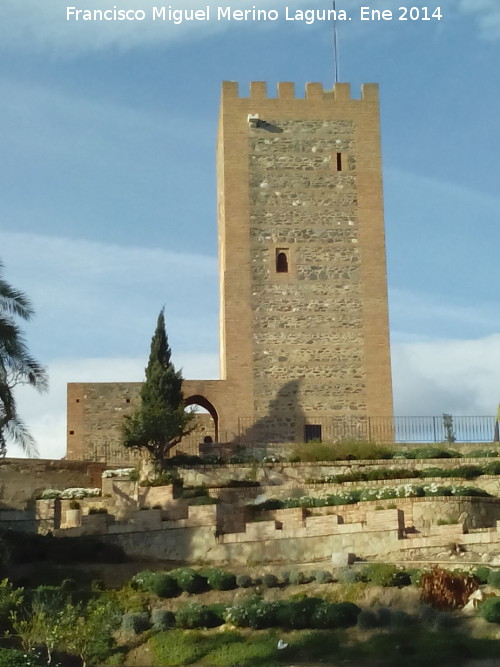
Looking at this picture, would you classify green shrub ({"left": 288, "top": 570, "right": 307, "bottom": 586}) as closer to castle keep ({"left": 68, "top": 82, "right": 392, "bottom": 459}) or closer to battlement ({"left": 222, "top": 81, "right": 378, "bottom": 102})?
castle keep ({"left": 68, "top": 82, "right": 392, "bottom": 459})

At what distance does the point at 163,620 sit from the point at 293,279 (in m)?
17.3

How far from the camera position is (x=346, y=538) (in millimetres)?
26891

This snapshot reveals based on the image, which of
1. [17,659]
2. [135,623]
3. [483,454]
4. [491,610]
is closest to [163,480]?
[135,623]

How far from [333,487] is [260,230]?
1125 centimetres

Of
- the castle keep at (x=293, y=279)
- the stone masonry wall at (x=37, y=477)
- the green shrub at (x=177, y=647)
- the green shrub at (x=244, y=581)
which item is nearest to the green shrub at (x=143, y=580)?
the green shrub at (x=244, y=581)

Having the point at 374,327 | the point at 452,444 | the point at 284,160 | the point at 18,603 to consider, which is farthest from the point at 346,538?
the point at 284,160

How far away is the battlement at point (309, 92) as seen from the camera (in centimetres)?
4166

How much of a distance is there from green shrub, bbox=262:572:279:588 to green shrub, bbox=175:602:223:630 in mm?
1628

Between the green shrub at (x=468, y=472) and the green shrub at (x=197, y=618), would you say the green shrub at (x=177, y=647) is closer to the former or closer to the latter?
the green shrub at (x=197, y=618)

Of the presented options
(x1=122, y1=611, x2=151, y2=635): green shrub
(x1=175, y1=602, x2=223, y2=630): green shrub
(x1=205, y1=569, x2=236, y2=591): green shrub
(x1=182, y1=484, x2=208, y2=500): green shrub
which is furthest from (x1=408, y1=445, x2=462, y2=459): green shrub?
(x1=122, y1=611, x2=151, y2=635): green shrub

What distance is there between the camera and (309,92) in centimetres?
4178

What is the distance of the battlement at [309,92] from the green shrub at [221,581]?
19.8 metres

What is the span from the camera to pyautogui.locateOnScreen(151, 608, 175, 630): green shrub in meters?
24.4

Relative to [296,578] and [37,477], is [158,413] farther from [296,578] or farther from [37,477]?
[296,578]
